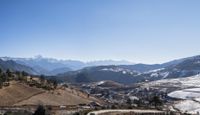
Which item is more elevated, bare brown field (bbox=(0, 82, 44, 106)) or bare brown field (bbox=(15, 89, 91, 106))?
bare brown field (bbox=(0, 82, 44, 106))

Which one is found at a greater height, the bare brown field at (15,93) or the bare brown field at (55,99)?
the bare brown field at (15,93)

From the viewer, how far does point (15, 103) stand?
450ft

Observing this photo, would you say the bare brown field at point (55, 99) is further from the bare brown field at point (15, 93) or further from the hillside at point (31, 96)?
the bare brown field at point (15, 93)

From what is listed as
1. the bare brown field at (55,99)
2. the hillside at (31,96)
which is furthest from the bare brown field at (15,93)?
the bare brown field at (55,99)

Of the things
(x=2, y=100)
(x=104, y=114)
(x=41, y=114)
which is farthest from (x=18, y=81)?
(x=41, y=114)

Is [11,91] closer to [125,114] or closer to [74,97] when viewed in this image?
[74,97]

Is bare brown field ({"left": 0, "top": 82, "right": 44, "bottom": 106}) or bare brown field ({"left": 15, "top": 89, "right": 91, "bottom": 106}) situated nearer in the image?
bare brown field ({"left": 0, "top": 82, "right": 44, "bottom": 106})

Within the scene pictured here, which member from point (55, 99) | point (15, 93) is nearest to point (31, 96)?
point (15, 93)

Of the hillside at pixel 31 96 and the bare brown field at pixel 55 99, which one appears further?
the bare brown field at pixel 55 99

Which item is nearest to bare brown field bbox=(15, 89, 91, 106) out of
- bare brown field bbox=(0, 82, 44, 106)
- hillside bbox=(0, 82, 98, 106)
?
hillside bbox=(0, 82, 98, 106)

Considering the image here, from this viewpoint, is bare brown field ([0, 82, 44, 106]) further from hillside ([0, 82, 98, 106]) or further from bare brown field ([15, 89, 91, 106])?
bare brown field ([15, 89, 91, 106])

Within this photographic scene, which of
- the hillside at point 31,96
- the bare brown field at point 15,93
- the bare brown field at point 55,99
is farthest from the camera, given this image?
the bare brown field at point 55,99

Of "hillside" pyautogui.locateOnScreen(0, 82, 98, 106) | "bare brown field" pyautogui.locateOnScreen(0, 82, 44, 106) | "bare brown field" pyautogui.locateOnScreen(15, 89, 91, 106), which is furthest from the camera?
"bare brown field" pyautogui.locateOnScreen(15, 89, 91, 106)

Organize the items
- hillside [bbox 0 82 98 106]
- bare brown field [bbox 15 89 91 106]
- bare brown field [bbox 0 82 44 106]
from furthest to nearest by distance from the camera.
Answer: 1. bare brown field [bbox 15 89 91 106]
2. hillside [bbox 0 82 98 106]
3. bare brown field [bbox 0 82 44 106]
